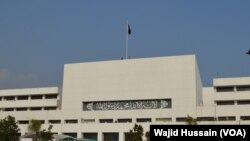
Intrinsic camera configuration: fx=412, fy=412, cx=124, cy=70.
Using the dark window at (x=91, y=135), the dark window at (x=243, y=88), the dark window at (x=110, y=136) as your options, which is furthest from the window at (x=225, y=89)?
the dark window at (x=91, y=135)

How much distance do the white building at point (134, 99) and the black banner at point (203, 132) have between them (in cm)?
6041

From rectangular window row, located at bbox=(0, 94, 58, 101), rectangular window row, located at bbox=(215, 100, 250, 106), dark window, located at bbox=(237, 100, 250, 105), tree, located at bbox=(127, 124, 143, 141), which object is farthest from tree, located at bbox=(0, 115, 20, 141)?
dark window, located at bbox=(237, 100, 250, 105)

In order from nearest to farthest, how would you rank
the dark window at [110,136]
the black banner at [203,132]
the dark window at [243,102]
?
1. the black banner at [203,132]
2. the dark window at [243,102]
3. the dark window at [110,136]

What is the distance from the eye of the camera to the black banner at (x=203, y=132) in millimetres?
11062

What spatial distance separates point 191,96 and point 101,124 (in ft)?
58.1

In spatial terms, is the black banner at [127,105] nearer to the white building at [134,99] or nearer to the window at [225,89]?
the white building at [134,99]

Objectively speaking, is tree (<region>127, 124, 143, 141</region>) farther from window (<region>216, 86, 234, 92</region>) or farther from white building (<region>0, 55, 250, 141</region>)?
window (<region>216, 86, 234, 92</region>)

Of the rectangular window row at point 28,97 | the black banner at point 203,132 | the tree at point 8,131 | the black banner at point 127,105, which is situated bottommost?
the black banner at point 203,132

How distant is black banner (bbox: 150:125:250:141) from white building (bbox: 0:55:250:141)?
198ft

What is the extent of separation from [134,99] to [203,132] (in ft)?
220

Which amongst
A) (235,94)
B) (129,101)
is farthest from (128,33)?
(235,94)

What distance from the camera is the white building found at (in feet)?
243

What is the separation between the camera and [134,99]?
78.2 metres

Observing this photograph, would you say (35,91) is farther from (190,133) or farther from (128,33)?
(190,133)
